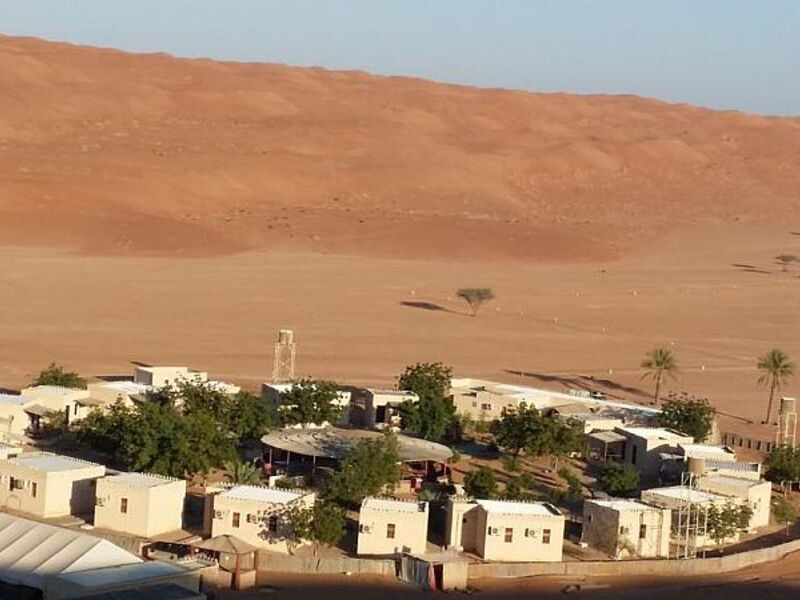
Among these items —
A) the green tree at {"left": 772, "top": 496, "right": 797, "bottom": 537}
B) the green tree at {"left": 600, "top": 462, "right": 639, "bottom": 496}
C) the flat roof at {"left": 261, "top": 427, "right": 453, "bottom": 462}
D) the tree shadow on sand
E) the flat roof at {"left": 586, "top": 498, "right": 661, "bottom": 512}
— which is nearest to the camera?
the flat roof at {"left": 586, "top": 498, "right": 661, "bottom": 512}

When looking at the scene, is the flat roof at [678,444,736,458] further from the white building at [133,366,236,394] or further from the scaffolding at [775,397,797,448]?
the white building at [133,366,236,394]

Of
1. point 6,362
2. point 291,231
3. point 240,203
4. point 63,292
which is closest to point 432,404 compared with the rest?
point 6,362

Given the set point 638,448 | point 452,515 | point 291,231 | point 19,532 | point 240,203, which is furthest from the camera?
point 240,203

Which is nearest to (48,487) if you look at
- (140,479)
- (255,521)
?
(140,479)

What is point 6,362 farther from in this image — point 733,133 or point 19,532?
point 733,133

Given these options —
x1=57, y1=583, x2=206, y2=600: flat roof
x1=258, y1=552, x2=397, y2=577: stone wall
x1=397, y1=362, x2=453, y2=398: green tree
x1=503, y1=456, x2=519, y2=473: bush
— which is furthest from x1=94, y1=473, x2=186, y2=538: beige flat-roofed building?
x1=397, y1=362, x2=453, y2=398: green tree
